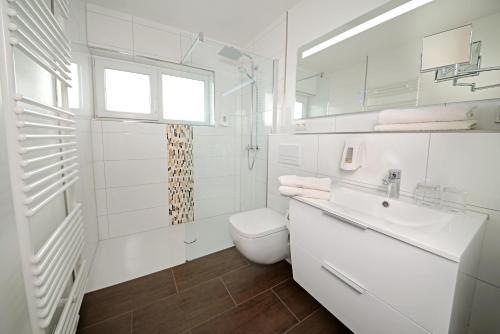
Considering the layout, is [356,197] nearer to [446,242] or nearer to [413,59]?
[446,242]

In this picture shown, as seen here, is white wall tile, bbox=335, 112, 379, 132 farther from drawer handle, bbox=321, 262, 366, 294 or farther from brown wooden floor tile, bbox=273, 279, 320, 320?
brown wooden floor tile, bbox=273, 279, 320, 320

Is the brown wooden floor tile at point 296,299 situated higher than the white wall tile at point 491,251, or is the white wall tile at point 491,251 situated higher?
the white wall tile at point 491,251

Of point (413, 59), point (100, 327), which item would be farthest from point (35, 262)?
point (413, 59)

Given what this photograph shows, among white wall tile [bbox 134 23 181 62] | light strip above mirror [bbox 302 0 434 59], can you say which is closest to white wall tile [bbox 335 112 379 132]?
light strip above mirror [bbox 302 0 434 59]

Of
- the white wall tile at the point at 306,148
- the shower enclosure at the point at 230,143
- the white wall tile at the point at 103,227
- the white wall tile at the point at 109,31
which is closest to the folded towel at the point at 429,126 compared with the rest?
the white wall tile at the point at 306,148

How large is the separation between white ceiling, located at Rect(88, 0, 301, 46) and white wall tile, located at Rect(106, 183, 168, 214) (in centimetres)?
182

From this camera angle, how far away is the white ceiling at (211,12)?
1.81 metres

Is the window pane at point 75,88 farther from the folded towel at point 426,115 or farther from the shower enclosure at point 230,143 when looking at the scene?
the folded towel at point 426,115

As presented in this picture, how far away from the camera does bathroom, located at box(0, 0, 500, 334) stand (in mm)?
728

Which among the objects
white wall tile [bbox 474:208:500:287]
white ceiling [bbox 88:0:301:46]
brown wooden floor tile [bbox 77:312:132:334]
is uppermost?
white ceiling [bbox 88:0:301:46]

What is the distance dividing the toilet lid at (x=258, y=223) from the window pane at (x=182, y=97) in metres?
1.30

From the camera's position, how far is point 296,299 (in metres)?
1.39

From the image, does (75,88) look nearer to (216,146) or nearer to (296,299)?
(216,146)

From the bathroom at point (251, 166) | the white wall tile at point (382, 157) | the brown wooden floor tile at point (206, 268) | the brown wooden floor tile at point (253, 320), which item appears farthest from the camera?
the brown wooden floor tile at point (206, 268)
